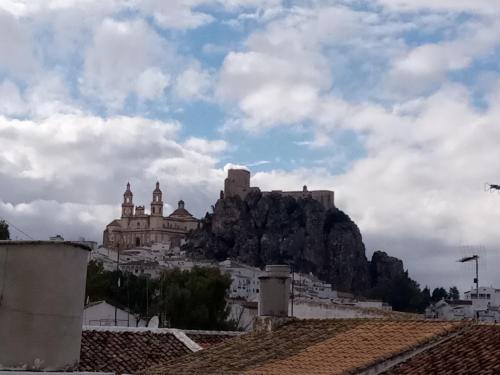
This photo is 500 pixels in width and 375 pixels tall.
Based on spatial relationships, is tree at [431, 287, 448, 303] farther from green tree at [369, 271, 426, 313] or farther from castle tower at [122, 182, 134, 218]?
castle tower at [122, 182, 134, 218]

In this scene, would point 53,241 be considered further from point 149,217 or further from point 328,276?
point 149,217

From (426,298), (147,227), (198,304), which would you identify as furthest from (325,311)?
(147,227)

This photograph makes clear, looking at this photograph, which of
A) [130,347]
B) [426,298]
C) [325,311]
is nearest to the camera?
[130,347]

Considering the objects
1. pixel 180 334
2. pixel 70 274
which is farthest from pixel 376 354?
pixel 180 334

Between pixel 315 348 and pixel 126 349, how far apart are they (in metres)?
8.15

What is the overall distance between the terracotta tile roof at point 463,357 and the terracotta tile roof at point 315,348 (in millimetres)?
205

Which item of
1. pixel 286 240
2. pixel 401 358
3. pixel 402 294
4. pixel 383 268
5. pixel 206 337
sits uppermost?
pixel 286 240

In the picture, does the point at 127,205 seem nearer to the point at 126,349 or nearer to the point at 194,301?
the point at 194,301

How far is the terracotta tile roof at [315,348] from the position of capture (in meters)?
12.3

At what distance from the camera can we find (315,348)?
13.6 meters

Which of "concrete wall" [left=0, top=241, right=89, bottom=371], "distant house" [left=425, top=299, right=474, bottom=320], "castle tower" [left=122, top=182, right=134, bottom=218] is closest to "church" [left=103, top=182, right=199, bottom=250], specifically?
"castle tower" [left=122, top=182, right=134, bottom=218]

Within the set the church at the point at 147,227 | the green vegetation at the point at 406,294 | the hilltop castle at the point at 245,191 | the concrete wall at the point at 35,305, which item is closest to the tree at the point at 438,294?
the green vegetation at the point at 406,294

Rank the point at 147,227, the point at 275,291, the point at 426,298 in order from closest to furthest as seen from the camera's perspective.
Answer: the point at 275,291 → the point at 426,298 → the point at 147,227

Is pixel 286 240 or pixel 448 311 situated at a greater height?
pixel 286 240
